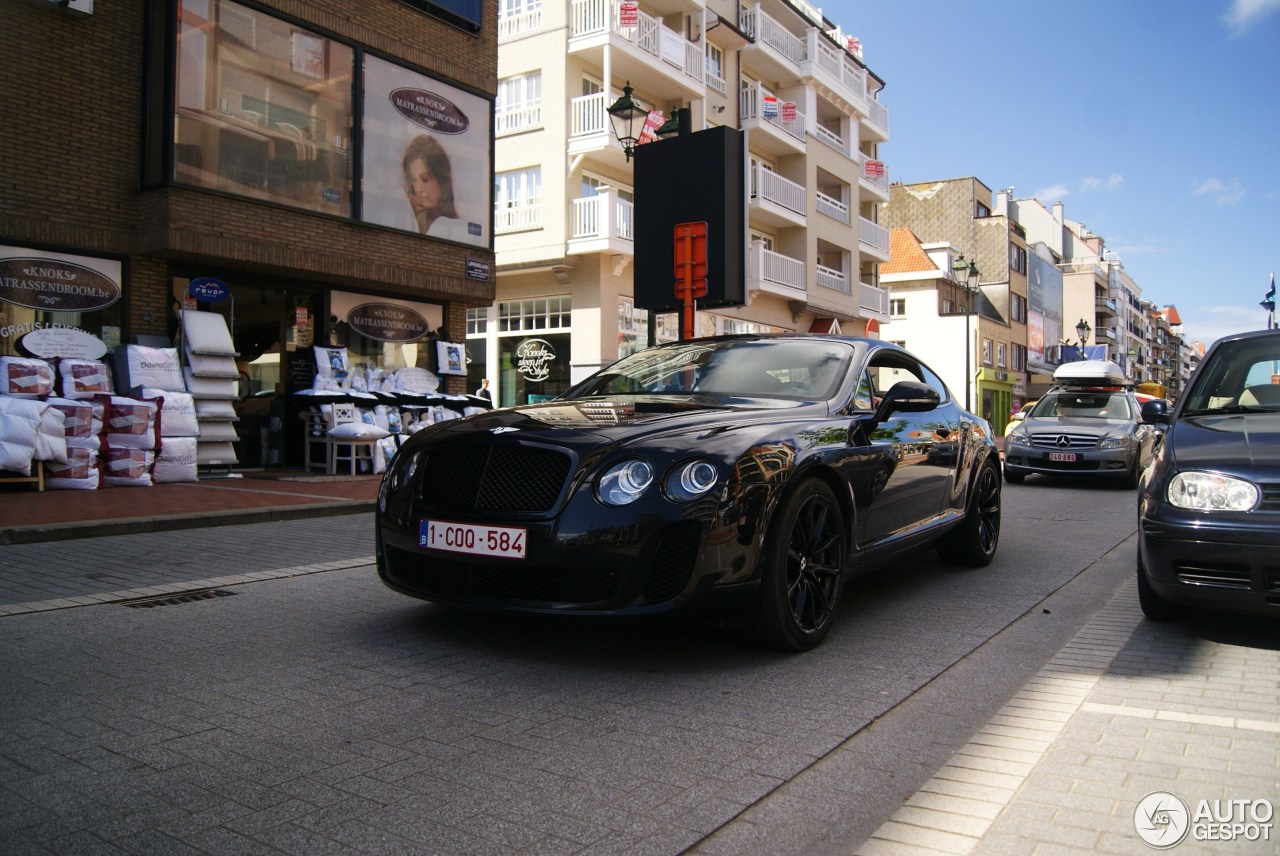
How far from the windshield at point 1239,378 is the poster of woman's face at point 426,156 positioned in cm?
1180

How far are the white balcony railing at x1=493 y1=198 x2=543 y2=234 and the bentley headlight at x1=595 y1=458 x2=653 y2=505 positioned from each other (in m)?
20.5

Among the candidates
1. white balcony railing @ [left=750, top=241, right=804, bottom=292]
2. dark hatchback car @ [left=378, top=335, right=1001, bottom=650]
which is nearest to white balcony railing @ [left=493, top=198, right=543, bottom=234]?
white balcony railing @ [left=750, top=241, right=804, bottom=292]

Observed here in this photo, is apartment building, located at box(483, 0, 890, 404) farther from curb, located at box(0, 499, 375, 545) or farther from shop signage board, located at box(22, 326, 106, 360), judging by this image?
curb, located at box(0, 499, 375, 545)

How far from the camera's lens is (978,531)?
6453 millimetres

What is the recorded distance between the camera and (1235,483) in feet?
13.6

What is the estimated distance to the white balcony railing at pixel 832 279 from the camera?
104 feet

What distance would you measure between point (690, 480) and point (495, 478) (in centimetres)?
79

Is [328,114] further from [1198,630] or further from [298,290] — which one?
[1198,630]

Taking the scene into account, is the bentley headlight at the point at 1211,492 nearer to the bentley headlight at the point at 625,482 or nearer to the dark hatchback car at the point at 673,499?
the dark hatchback car at the point at 673,499

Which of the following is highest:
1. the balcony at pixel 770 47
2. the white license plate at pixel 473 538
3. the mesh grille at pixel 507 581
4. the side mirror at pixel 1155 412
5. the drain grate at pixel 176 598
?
the balcony at pixel 770 47

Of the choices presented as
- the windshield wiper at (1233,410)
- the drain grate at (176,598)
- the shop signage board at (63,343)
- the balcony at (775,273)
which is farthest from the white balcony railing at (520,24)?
the windshield wiper at (1233,410)

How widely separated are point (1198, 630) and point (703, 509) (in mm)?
2748

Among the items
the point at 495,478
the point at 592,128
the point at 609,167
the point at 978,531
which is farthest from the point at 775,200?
the point at 495,478

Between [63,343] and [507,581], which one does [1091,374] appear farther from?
[63,343]
